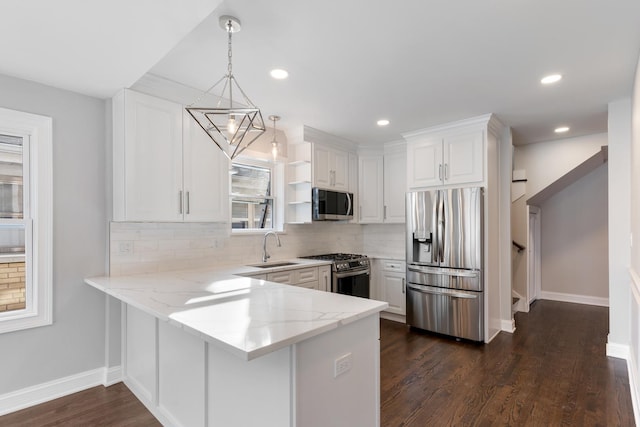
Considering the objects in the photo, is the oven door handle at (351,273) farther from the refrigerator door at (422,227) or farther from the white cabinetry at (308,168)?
the white cabinetry at (308,168)

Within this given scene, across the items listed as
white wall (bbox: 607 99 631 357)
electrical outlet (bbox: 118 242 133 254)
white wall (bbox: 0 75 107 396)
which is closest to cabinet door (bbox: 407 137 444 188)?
white wall (bbox: 607 99 631 357)

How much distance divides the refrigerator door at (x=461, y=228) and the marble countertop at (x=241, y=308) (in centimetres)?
229

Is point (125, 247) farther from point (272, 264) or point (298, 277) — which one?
point (298, 277)

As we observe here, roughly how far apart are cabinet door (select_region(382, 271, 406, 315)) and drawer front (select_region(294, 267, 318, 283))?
1322mm

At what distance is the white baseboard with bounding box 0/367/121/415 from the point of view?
93.5 inches

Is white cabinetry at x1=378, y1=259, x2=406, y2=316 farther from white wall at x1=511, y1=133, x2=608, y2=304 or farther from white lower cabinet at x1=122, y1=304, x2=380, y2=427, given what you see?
white lower cabinet at x1=122, y1=304, x2=380, y2=427

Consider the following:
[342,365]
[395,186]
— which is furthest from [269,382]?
[395,186]

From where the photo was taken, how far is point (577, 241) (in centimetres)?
550

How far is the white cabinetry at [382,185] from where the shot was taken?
4.92 meters

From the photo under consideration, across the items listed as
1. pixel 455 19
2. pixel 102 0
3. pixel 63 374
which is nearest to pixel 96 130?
pixel 102 0

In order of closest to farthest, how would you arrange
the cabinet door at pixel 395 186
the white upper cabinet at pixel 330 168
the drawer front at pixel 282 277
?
the drawer front at pixel 282 277 < the white upper cabinet at pixel 330 168 < the cabinet door at pixel 395 186

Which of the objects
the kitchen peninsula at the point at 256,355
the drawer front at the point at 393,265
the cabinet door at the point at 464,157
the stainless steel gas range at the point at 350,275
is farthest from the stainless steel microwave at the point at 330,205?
the kitchen peninsula at the point at 256,355

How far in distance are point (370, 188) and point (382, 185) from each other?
188mm

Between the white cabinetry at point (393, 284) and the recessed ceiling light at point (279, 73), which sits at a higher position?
the recessed ceiling light at point (279, 73)
